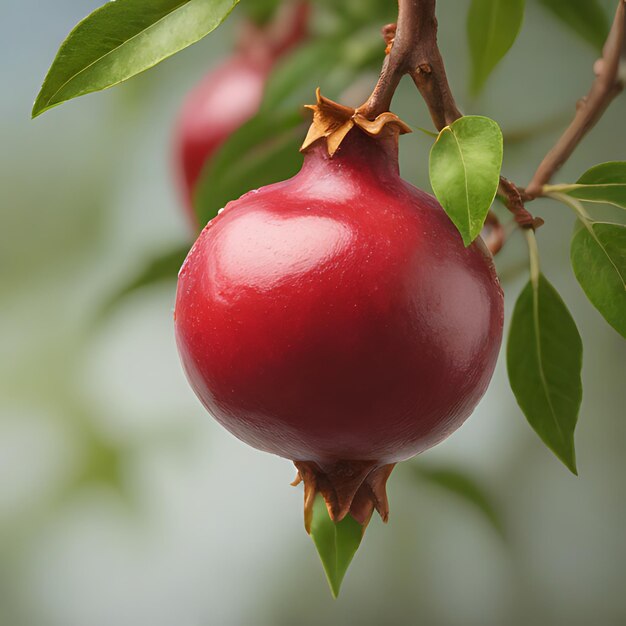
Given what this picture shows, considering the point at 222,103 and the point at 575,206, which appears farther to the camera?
the point at 222,103

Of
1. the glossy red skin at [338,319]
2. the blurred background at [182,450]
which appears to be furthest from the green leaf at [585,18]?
the glossy red skin at [338,319]

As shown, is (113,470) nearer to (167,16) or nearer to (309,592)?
(309,592)

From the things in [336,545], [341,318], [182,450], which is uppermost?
[341,318]

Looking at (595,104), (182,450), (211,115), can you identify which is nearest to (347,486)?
(595,104)

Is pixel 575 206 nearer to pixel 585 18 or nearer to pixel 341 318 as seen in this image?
pixel 341 318

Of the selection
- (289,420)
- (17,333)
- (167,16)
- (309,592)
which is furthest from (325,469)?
(17,333)

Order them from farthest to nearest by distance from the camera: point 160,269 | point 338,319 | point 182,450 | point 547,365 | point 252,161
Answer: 1. point 182,450
2. point 160,269
3. point 252,161
4. point 547,365
5. point 338,319

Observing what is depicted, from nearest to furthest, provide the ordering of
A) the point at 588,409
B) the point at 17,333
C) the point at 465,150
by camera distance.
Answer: the point at 465,150, the point at 588,409, the point at 17,333
